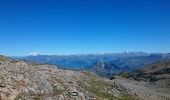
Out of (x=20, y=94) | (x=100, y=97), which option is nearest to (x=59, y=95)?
(x=20, y=94)

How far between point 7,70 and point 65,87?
11265 millimetres

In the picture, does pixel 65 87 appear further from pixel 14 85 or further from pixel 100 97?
pixel 14 85

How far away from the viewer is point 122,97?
206 ft

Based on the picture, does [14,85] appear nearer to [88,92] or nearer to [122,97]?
[88,92]

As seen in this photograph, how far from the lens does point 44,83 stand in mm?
49625

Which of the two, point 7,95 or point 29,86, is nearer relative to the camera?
point 7,95

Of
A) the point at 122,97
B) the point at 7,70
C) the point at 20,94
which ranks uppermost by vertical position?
the point at 7,70

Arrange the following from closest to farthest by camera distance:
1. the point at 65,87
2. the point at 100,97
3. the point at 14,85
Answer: the point at 14,85 → the point at 65,87 → the point at 100,97

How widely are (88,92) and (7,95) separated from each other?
67.4ft

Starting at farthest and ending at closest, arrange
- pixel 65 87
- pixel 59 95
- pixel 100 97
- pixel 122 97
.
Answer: pixel 122 97
pixel 100 97
pixel 65 87
pixel 59 95

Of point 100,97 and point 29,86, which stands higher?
point 29,86

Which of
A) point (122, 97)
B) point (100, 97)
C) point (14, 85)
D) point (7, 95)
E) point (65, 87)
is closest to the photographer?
point (7, 95)

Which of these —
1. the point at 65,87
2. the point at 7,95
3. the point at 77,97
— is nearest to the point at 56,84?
the point at 65,87

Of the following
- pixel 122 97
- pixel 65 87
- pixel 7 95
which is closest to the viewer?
pixel 7 95
